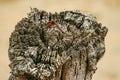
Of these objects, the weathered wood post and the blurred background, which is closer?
the weathered wood post

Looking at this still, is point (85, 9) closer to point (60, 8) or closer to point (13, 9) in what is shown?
point (60, 8)

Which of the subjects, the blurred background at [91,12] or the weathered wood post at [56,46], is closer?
the weathered wood post at [56,46]

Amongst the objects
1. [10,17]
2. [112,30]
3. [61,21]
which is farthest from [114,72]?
[61,21]

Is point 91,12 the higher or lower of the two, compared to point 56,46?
higher

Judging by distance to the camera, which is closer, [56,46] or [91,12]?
[56,46]

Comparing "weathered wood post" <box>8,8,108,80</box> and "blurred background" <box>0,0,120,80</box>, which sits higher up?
"blurred background" <box>0,0,120,80</box>
